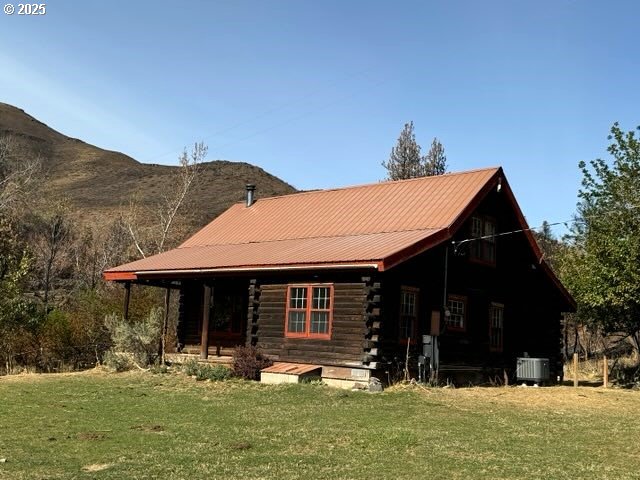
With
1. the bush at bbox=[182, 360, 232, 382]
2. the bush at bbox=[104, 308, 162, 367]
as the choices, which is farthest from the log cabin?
the bush at bbox=[104, 308, 162, 367]

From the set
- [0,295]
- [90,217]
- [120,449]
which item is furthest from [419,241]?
[90,217]

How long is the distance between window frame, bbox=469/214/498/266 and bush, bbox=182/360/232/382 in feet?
27.9

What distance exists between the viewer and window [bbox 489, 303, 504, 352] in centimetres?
2275

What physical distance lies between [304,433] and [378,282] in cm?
719

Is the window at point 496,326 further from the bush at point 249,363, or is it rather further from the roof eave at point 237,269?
the bush at point 249,363

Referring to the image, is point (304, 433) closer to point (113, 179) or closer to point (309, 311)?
point (309, 311)

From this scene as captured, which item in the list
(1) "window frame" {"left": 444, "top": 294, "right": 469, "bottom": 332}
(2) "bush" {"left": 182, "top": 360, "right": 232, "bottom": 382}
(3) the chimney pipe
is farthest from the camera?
(3) the chimney pipe

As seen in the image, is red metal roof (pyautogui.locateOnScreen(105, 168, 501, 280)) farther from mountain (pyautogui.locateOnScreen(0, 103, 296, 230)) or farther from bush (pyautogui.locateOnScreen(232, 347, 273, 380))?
mountain (pyautogui.locateOnScreen(0, 103, 296, 230))

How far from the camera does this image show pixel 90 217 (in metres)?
74.0

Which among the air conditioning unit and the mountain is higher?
the mountain

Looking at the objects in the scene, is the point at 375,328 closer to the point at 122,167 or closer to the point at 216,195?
the point at 216,195

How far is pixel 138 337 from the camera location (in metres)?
21.9

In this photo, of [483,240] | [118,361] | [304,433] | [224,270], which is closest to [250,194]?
[224,270]

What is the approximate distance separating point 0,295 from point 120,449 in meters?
16.0
